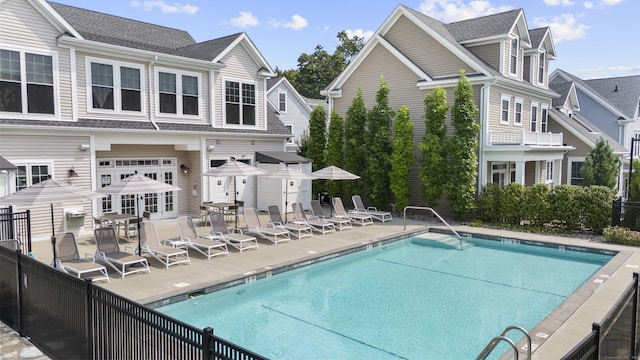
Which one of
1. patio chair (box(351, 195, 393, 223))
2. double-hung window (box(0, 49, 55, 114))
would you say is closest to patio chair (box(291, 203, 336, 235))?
patio chair (box(351, 195, 393, 223))

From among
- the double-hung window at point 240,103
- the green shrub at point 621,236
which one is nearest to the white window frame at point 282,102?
the double-hung window at point 240,103

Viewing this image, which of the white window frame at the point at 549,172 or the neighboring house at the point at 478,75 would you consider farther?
the white window frame at the point at 549,172

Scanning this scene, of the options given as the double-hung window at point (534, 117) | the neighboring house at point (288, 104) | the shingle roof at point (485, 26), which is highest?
the shingle roof at point (485, 26)

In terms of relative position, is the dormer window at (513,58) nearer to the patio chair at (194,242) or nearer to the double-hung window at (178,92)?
the double-hung window at (178,92)

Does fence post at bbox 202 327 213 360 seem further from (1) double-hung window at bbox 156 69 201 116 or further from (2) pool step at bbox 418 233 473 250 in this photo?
(1) double-hung window at bbox 156 69 201 116

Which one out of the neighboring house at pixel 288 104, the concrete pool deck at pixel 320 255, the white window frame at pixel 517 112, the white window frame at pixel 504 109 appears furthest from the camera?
the neighboring house at pixel 288 104

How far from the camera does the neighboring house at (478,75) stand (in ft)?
66.0

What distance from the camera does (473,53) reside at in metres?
22.3

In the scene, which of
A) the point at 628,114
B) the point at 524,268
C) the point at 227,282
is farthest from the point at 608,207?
the point at 628,114

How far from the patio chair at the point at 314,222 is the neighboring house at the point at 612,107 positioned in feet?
77.4

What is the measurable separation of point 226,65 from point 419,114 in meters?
9.22

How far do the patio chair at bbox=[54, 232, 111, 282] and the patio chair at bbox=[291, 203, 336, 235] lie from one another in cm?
735

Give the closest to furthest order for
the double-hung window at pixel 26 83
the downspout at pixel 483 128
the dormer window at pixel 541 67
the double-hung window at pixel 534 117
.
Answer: the double-hung window at pixel 26 83
the downspout at pixel 483 128
the double-hung window at pixel 534 117
the dormer window at pixel 541 67

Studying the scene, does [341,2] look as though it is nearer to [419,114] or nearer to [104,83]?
[419,114]
